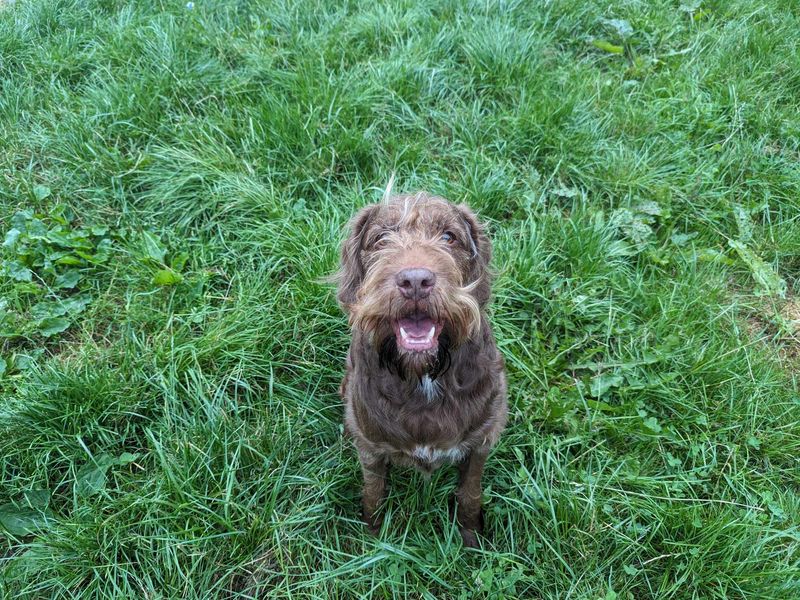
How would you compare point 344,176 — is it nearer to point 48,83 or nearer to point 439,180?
point 439,180

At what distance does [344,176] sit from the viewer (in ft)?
13.6

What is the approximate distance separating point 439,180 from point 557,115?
1075 mm

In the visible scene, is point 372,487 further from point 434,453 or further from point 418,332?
point 418,332

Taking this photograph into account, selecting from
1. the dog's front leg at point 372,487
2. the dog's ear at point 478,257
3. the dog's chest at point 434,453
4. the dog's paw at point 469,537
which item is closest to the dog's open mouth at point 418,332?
the dog's ear at point 478,257

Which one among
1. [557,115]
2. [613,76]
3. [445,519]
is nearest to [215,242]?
[445,519]

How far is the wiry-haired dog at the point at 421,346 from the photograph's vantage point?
6.81ft

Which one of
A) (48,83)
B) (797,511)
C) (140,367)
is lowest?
(140,367)

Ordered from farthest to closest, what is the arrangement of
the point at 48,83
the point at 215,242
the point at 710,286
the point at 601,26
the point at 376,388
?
the point at 601,26
the point at 48,83
the point at 215,242
the point at 710,286
the point at 376,388

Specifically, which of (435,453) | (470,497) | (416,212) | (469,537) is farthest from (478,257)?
(469,537)

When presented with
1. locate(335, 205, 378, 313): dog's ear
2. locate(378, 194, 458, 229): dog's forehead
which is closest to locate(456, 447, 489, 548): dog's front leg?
locate(335, 205, 378, 313): dog's ear

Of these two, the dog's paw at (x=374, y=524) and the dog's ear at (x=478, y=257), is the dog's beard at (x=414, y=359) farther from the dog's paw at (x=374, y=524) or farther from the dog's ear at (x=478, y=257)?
the dog's paw at (x=374, y=524)

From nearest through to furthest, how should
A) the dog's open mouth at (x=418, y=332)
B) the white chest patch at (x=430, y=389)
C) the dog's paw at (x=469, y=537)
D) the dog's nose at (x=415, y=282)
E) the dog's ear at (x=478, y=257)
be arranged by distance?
the dog's nose at (x=415, y=282)
the dog's open mouth at (x=418, y=332)
the white chest patch at (x=430, y=389)
the dog's ear at (x=478, y=257)
the dog's paw at (x=469, y=537)

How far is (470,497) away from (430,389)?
2.36 ft

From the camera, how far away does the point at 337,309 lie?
3.45 metres
